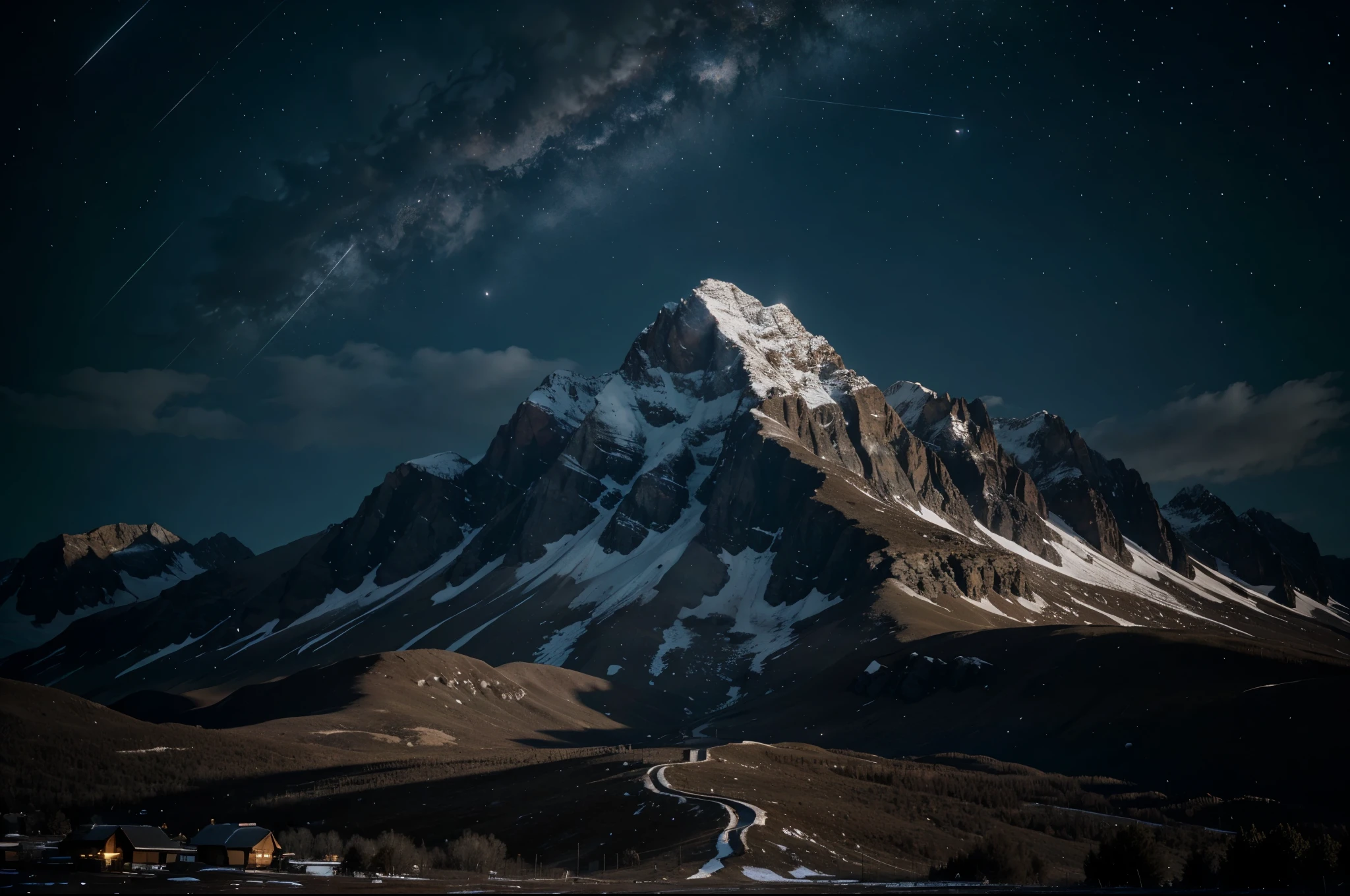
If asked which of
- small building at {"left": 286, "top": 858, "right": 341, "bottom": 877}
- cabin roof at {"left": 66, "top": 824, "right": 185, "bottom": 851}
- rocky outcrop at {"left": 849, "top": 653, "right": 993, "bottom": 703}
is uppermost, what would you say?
rocky outcrop at {"left": 849, "top": 653, "right": 993, "bottom": 703}

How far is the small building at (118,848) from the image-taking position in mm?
66475

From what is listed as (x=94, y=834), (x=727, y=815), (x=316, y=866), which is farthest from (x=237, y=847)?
(x=727, y=815)

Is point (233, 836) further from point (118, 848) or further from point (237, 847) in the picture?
point (118, 848)

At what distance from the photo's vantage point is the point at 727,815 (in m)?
81.5

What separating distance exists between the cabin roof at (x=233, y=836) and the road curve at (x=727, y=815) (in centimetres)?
3111

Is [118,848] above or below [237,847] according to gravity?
above

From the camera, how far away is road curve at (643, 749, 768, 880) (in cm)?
6881

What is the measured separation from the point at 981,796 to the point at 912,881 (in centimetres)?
4699

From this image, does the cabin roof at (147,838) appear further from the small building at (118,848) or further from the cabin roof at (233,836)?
the cabin roof at (233,836)

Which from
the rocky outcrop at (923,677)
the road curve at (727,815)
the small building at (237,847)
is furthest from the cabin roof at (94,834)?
the rocky outcrop at (923,677)

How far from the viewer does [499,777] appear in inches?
4675

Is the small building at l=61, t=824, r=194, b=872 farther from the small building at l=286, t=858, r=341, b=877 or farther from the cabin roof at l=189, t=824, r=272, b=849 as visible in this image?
the small building at l=286, t=858, r=341, b=877

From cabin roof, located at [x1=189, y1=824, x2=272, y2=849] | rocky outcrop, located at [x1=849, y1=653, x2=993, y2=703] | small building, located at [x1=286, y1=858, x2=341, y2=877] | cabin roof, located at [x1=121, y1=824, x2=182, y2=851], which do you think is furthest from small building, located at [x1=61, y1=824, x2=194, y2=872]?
rocky outcrop, located at [x1=849, y1=653, x2=993, y2=703]

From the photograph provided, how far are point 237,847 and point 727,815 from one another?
3490 centimetres
